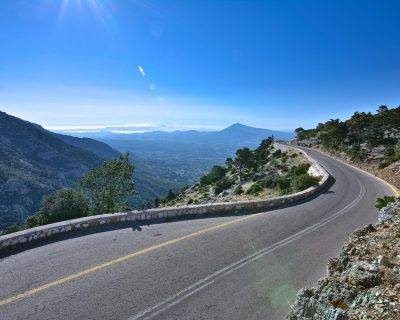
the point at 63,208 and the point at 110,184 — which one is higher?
the point at 63,208

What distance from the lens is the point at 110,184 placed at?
114ft

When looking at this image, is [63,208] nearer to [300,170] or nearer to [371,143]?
[300,170]

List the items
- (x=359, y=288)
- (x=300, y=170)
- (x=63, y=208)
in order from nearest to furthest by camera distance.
Answer: 1. (x=359, y=288)
2. (x=63, y=208)
3. (x=300, y=170)

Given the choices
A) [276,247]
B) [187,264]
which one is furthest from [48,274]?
[276,247]

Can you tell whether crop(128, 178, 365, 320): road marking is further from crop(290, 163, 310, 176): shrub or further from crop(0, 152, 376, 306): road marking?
crop(290, 163, 310, 176): shrub

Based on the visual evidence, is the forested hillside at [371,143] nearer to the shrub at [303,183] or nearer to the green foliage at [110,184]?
the shrub at [303,183]

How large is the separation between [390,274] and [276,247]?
635cm

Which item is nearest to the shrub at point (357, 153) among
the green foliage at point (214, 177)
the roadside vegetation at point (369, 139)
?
the roadside vegetation at point (369, 139)

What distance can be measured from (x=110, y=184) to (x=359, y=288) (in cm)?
3053

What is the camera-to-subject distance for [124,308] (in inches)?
310

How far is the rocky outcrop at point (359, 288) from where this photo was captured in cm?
572

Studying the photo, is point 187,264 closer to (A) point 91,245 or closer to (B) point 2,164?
(A) point 91,245

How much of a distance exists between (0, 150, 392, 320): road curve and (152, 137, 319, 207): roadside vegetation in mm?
17488

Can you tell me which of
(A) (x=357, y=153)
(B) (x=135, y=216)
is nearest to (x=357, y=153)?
(A) (x=357, y=153)
